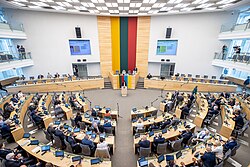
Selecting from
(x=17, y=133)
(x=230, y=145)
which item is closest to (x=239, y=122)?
(x=230, y=145)

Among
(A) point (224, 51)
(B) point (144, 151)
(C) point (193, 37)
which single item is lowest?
(B) point (144, 151)

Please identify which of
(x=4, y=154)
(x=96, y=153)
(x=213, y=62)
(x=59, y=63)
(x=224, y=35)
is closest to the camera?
(x=4, y=154)

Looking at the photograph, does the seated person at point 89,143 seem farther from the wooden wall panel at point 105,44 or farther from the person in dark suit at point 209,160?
the wooden wall panel at point 105,44

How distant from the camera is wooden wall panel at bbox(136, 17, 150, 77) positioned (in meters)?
17.1

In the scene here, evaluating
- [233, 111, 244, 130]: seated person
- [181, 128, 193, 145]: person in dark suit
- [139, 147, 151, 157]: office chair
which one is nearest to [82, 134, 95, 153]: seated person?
[139, 147, 151, 157]: office chair

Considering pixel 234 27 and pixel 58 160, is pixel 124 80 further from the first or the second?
pixel 234 27

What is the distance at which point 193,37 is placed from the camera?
16.1 metres

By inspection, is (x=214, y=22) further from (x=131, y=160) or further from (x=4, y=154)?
(x=4, y=154)

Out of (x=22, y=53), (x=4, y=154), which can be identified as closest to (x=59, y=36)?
(x=22, y=53)

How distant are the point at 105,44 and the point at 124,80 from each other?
5692 millimetres

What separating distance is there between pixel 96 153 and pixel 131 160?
5.31 ft

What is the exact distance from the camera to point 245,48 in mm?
14789

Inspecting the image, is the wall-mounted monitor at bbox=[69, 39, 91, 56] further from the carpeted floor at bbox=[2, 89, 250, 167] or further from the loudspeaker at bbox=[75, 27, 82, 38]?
the carpeted floor at bbox=[2, 89, 250, 167]

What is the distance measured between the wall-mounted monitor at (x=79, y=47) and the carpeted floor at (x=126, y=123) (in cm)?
546
